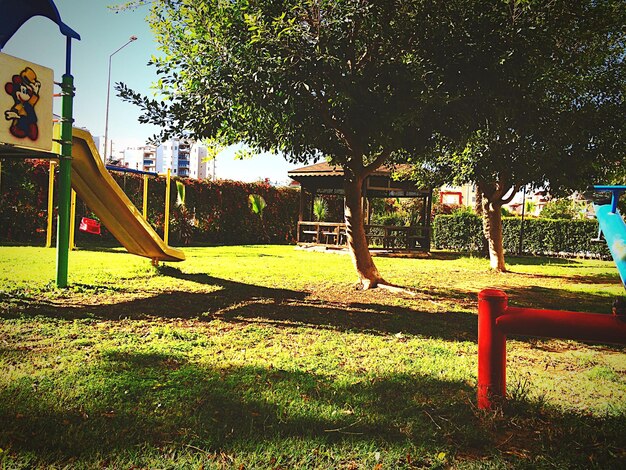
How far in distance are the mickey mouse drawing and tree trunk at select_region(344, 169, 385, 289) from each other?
5.14 meters

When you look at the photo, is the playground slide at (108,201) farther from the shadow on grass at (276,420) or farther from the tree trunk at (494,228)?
the tree trunk at (494,228)

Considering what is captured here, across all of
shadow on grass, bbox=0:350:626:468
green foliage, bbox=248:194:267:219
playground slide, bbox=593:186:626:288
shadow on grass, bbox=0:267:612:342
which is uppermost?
green foliage, bbox=248:194:267:219

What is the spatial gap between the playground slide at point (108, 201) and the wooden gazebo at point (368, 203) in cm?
913

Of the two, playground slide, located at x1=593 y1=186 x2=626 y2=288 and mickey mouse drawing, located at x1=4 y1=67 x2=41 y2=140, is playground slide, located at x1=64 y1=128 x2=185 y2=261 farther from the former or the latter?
playground slide, located at x1=593 y1=186 x2=626 y2=288

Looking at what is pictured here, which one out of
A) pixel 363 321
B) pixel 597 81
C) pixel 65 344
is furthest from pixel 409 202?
pixel 65 344

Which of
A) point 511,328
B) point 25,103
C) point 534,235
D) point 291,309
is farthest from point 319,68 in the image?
point 534,235

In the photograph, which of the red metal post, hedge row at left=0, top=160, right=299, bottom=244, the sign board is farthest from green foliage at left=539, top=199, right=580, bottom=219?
the sign board

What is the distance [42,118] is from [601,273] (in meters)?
14.3

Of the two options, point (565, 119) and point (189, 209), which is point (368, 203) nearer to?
point (189, 209)

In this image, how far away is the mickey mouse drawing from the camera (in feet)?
18.7

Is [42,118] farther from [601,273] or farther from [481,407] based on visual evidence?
[601,273]

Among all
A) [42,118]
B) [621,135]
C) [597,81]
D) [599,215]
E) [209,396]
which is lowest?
[209,396]

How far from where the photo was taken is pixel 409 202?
26094 millimetres

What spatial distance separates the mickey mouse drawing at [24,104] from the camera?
5695 millimetres
